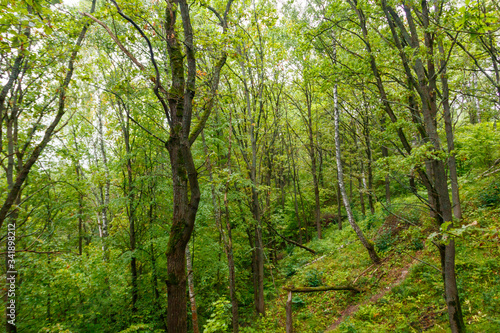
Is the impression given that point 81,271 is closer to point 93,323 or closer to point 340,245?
point 93,323

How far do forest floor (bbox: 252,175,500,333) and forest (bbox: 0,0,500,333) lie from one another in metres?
0.06

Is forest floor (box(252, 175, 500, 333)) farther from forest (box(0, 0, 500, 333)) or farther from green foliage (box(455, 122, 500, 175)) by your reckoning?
green foliage (box(455, 122, 500, 175))

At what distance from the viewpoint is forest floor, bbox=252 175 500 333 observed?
5397 millimetres

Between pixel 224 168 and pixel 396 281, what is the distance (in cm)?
692

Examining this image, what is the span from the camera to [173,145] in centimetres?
374

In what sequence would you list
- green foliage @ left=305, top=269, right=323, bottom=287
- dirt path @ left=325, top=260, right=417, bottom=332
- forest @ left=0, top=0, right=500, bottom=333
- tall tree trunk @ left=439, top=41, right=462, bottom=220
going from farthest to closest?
green foliage @ left=305, top=269, right=323, bottom=287, dirt path @ left=325, top=260, right=417, bottom=332, tall tree trunk @ left=439, top=41, right=462, bottom=220, forest @ left=0, top=0, right=500, bottom=333

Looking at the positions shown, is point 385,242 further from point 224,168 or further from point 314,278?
point 224,168

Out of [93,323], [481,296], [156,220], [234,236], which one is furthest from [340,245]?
[93,323]

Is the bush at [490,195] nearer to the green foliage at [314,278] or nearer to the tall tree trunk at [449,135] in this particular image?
the tall tree trunk at [449,135]

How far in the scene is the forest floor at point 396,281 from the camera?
5.40 metres

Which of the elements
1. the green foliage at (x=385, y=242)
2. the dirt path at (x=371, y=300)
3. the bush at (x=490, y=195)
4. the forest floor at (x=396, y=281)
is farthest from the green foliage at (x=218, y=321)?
the bush at (x=490, y=195)

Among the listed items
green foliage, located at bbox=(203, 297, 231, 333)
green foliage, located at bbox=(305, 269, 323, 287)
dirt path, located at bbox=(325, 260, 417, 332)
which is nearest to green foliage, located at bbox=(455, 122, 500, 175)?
dirt path, located at bbox=(325, 260, 417, 332)

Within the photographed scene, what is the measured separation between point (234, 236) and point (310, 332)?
17.3 ft

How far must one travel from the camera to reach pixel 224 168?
927 centimetres
